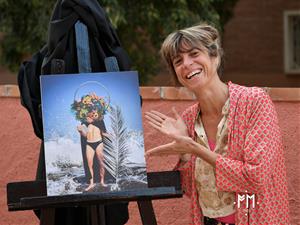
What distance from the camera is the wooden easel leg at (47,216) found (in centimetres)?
310

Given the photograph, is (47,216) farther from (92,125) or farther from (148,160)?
(148,160)

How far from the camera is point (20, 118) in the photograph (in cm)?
496

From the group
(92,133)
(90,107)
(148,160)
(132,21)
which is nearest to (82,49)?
(90,107)

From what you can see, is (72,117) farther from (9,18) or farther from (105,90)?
(9,18)

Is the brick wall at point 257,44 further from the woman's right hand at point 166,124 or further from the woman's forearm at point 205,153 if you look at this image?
the woman's forearm at point 205,153

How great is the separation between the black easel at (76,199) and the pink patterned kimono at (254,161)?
0.91 feet

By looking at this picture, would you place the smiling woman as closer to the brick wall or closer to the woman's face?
the woman's face

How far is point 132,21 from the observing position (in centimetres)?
829

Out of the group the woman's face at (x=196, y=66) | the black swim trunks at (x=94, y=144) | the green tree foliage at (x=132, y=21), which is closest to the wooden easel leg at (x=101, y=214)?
the black swim trunks at (x=94, y=144)

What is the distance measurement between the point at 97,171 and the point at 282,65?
11.7 m

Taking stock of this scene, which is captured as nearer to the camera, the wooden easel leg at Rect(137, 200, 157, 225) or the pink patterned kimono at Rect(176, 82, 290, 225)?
the pink patterned kimono at Rect(176, 82, 290, 225)

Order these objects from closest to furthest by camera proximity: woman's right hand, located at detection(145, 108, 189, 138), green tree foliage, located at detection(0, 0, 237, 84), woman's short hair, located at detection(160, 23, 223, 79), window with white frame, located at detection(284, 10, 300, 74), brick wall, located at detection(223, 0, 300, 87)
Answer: woman's short hair, located at detection(160, 23, 223, 79) < woman's right hand, located at detection(145, 108, 189, 138) < green tree foliage, located at detection(0, 0, 237, 84) < brick wall, located at detection(223, 0, 300, 87) < window with white frame, located at detection(284, 10, 300, 74)

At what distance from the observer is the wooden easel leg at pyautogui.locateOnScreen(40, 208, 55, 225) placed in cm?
310

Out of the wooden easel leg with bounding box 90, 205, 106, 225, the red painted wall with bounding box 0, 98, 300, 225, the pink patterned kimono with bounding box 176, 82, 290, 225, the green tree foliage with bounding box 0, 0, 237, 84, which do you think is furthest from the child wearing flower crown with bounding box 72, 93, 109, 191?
the green tree foliage with bounding box 0, 0, 237, 84
